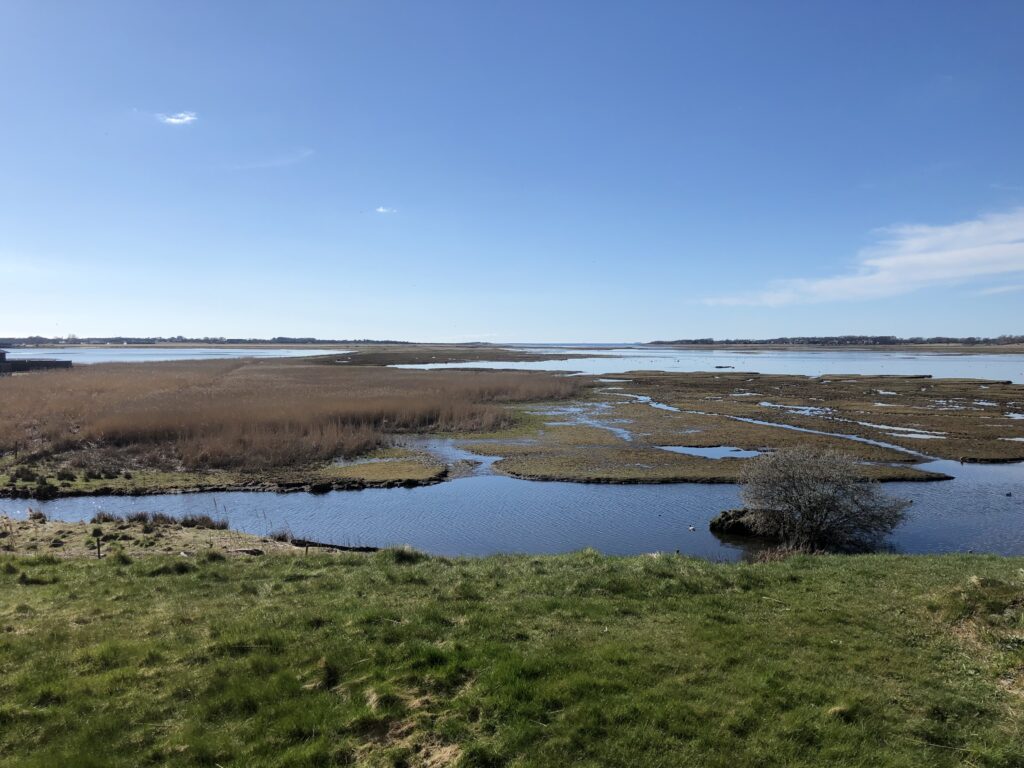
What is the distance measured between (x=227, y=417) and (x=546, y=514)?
24.8 m

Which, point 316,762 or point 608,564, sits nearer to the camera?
point 316,762

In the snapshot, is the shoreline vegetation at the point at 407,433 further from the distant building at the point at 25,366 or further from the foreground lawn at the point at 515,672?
the distant building at the point at 25,366

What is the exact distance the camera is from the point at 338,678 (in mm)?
6711

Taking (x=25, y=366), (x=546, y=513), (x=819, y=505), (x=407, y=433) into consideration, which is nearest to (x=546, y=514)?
(x=546, y=513)

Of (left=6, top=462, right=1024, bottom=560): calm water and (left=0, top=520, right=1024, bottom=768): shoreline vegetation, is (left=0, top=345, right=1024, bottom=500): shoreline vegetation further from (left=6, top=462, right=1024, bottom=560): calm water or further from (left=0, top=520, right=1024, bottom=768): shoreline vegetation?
(left=0, top=520, right=1024, bottom=768): shoreline vegetation

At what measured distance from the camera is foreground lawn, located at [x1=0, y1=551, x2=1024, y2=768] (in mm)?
5461

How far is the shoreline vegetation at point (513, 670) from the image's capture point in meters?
5.47

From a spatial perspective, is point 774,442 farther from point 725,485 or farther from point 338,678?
point 338,678

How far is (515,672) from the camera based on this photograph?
262 inches

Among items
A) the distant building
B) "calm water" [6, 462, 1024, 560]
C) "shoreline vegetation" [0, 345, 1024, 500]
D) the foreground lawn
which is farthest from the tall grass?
the distant building

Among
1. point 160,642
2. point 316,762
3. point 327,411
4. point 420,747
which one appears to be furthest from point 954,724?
point 327,411

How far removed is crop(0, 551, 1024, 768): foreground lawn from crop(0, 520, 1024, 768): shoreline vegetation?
0.09 ft

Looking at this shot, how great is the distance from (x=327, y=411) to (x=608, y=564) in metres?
34.0

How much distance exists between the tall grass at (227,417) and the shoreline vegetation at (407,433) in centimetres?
14
